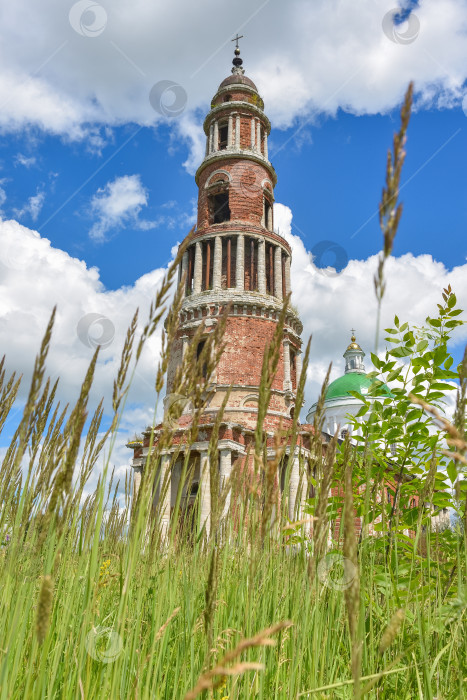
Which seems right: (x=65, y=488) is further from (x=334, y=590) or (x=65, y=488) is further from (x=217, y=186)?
(x=217, y=186)

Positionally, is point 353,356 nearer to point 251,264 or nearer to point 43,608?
point 251,264

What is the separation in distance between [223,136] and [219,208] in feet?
18.3

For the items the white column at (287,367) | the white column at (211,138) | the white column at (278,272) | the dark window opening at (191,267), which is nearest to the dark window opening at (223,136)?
the white column at (211,138)

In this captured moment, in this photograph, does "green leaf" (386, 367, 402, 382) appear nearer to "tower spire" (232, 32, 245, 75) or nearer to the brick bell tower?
the brick bell tower

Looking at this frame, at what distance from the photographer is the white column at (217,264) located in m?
26.2

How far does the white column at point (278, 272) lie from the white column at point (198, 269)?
162 inches

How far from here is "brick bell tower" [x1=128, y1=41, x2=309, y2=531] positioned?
77.2ft

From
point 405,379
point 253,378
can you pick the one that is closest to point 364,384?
point 253,378

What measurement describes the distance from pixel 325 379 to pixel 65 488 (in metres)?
0.86

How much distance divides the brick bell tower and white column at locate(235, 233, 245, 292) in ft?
0.17

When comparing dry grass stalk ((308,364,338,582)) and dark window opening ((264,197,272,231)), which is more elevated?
dark window opening ((264,197,272,231))

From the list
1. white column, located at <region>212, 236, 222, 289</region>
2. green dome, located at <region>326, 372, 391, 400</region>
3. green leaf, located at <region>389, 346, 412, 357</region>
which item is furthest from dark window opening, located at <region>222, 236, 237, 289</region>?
green leaf, located at <region>389, 346, 412, 357</region>

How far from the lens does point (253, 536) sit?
1501 mm

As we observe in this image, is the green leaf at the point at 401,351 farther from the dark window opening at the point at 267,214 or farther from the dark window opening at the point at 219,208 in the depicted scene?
Answer: the dark window opening at the point at 267,214
